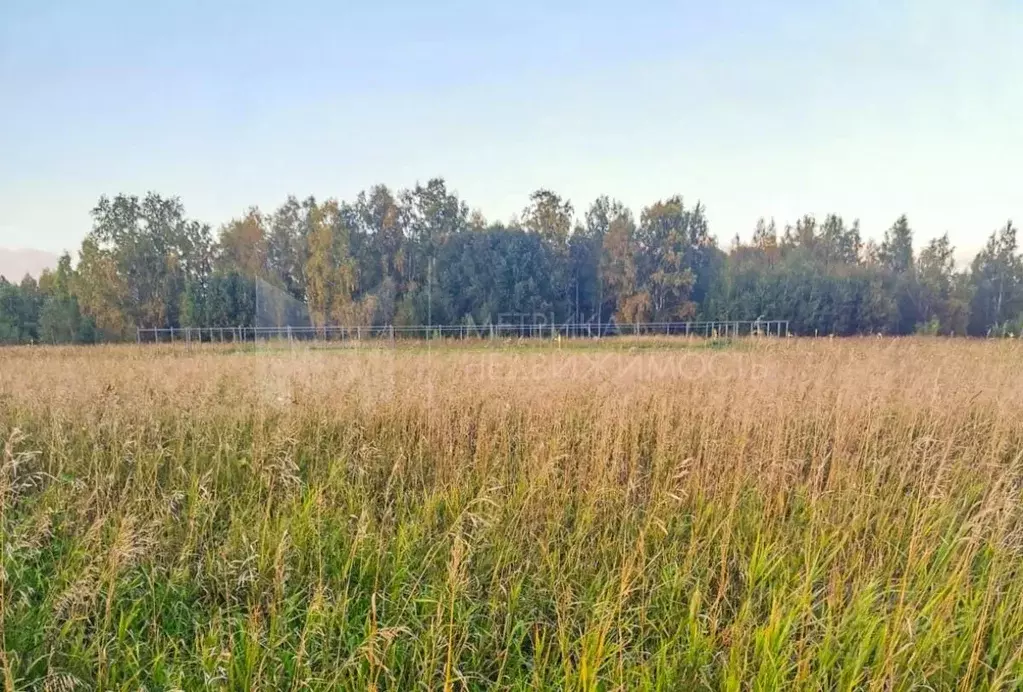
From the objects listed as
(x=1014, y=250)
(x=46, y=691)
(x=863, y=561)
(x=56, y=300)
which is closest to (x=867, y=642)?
(x=863, y=561)

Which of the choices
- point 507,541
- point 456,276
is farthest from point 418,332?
point 507,541

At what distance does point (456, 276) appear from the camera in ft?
126

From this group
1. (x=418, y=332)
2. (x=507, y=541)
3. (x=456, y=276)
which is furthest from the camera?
(x=456, y=276)

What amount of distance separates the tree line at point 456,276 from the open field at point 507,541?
1092 inches

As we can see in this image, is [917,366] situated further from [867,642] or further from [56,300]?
[56,300]

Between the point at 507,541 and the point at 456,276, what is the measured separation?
36.9 meters

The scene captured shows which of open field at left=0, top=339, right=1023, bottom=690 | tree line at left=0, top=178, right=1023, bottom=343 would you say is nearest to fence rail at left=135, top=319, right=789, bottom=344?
tree line at left=0, top=178, right=1023, bottom=343

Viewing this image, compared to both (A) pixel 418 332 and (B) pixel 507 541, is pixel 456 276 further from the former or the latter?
(B) pixel 507 541

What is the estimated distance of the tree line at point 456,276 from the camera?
110 ft

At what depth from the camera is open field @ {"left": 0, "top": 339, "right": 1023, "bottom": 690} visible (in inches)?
65.7

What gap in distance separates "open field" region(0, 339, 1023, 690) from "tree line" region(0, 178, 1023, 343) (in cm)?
2773

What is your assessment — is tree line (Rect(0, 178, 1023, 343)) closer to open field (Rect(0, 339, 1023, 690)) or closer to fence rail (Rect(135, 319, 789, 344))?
fence rail (Rect(135, 319, 789, 344))

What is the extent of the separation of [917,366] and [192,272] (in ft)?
143

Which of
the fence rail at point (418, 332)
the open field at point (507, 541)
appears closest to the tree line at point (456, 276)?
the fence rail at point (418, 332)
